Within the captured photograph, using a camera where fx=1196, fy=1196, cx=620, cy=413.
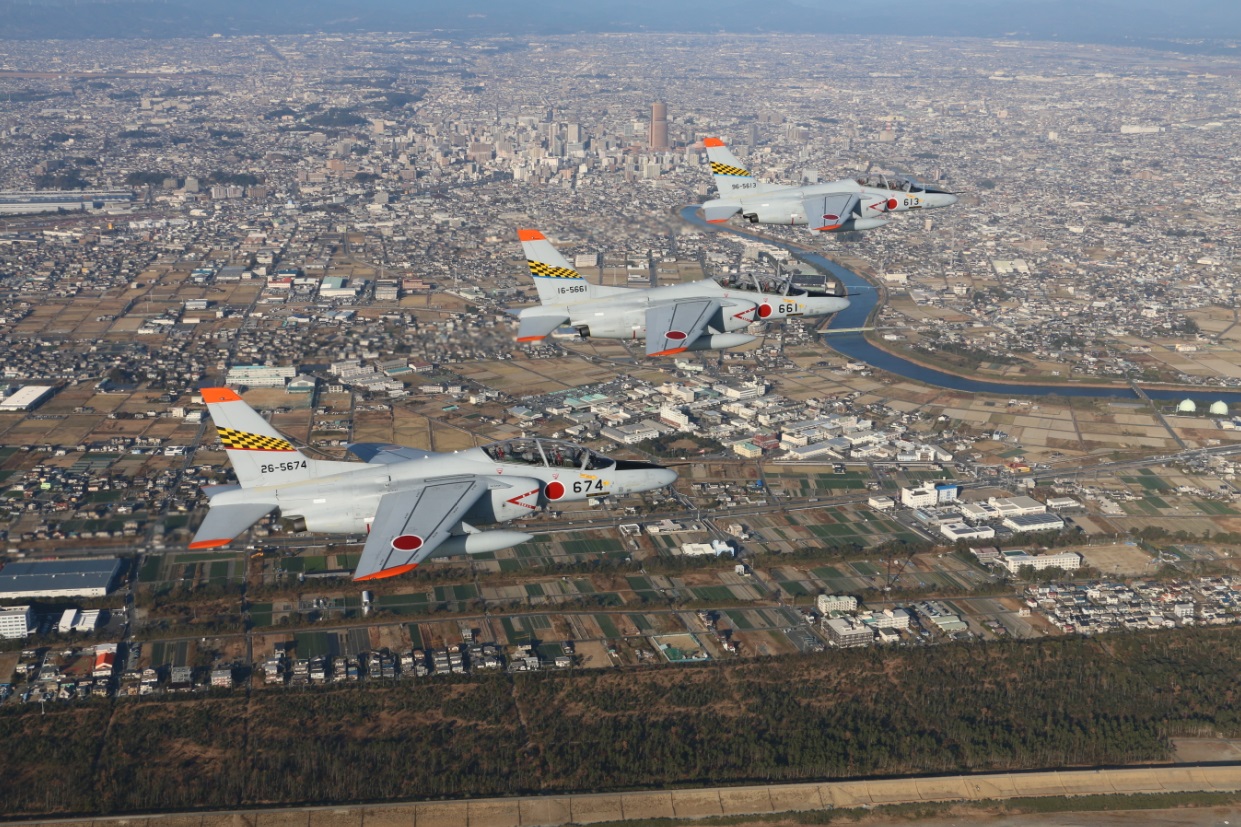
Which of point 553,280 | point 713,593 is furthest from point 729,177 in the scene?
point 713,593

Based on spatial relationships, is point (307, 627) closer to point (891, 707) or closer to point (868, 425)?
point (891, 707)

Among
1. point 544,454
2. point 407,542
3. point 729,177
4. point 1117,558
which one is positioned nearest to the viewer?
point 407,542

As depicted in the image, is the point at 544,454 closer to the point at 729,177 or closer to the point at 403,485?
the point at 403,485

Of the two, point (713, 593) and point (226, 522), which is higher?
point (226, 522)

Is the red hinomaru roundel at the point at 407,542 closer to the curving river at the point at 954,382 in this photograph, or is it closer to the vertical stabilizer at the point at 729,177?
the vertical stabilizer at the point at 729,177

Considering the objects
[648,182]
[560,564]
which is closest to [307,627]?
[560,564]

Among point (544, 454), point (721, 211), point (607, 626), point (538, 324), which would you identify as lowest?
point (607, 626)

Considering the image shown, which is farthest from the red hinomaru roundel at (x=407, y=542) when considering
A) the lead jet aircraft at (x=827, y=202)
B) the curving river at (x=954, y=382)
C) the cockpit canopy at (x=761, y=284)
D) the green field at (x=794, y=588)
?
the curving river at (x=954, y=382)

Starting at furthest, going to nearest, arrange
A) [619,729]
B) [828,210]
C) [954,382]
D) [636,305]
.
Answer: [954,382], [828,210], [636,305], [619,729]
